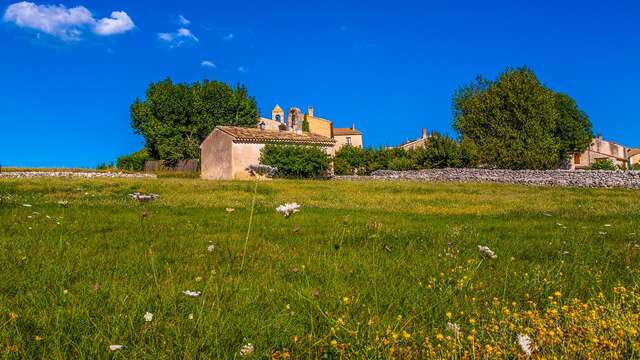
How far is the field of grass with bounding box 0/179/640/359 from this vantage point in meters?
2.88

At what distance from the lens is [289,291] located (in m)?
4.23

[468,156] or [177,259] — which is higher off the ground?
[468,156]

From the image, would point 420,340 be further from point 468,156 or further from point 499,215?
point 468,156

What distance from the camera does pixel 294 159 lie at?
45469 millimetres

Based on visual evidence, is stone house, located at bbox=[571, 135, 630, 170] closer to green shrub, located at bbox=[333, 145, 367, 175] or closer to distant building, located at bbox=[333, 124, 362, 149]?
distant building, located at bbox=[333, 124, 362, 149]

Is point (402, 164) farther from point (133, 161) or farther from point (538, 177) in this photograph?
point (133, 161)

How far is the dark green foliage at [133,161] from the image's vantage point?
2692 inches

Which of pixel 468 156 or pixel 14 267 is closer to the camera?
pixel 14 267

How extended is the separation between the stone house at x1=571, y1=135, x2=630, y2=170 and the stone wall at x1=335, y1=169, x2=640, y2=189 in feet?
175

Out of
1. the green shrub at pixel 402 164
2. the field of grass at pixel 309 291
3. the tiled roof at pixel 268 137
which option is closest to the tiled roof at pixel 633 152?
the green shrub at pixel 402 164

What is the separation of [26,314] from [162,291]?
1056mm

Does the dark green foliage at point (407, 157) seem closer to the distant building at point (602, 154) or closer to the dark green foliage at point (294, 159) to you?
the dark green foliage at point (294, 159)

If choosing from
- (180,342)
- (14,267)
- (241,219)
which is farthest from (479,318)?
(241,219)

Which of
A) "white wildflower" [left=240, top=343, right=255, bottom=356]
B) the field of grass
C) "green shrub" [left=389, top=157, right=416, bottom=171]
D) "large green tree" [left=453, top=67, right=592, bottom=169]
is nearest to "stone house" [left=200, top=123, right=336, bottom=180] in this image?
"green shrub" [left=389, top=157, right=416, bottom=171]
